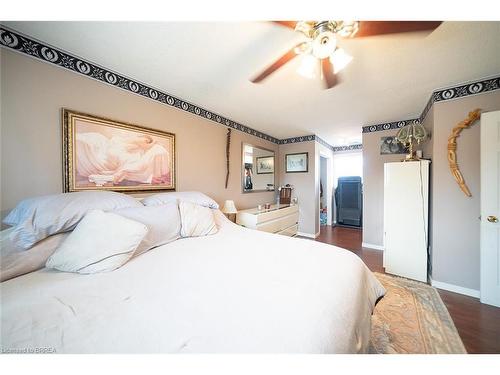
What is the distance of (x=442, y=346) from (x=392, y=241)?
1.29 m

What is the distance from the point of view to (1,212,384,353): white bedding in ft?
1.87

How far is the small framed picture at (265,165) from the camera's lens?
3.70 m

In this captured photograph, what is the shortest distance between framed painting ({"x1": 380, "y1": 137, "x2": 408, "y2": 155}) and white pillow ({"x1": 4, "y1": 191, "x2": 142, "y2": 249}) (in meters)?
4.11

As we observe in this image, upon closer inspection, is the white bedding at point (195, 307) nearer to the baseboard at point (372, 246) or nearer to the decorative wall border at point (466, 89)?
the decorative wall border at point (466, 89)

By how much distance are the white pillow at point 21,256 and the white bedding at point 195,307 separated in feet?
0.16

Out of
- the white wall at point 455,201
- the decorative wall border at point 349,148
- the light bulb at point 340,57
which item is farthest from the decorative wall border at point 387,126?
the light bulb at point 340,57

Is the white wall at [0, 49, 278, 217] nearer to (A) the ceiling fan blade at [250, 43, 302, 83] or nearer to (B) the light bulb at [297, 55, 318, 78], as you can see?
(A) the ceiling fan blade at [250, 43, 302, 83]

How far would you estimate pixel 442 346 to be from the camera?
127 cm

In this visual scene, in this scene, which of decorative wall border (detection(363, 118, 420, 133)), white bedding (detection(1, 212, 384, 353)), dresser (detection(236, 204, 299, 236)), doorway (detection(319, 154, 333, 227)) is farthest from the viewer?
doorway (detection(319, 154, 333, 227))

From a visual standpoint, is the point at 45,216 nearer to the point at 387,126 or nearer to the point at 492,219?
the point at 492,219

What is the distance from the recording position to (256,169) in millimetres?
3615

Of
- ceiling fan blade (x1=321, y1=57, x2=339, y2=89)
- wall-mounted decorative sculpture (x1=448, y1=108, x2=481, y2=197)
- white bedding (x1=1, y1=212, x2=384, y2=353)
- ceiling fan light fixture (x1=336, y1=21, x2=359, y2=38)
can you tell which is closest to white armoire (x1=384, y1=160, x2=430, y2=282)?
wall-mounted decorative sculpture (x1=448, y1=108, x2=481, y2=197)

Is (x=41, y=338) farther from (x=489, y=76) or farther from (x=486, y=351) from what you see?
(x=489, y=76)
